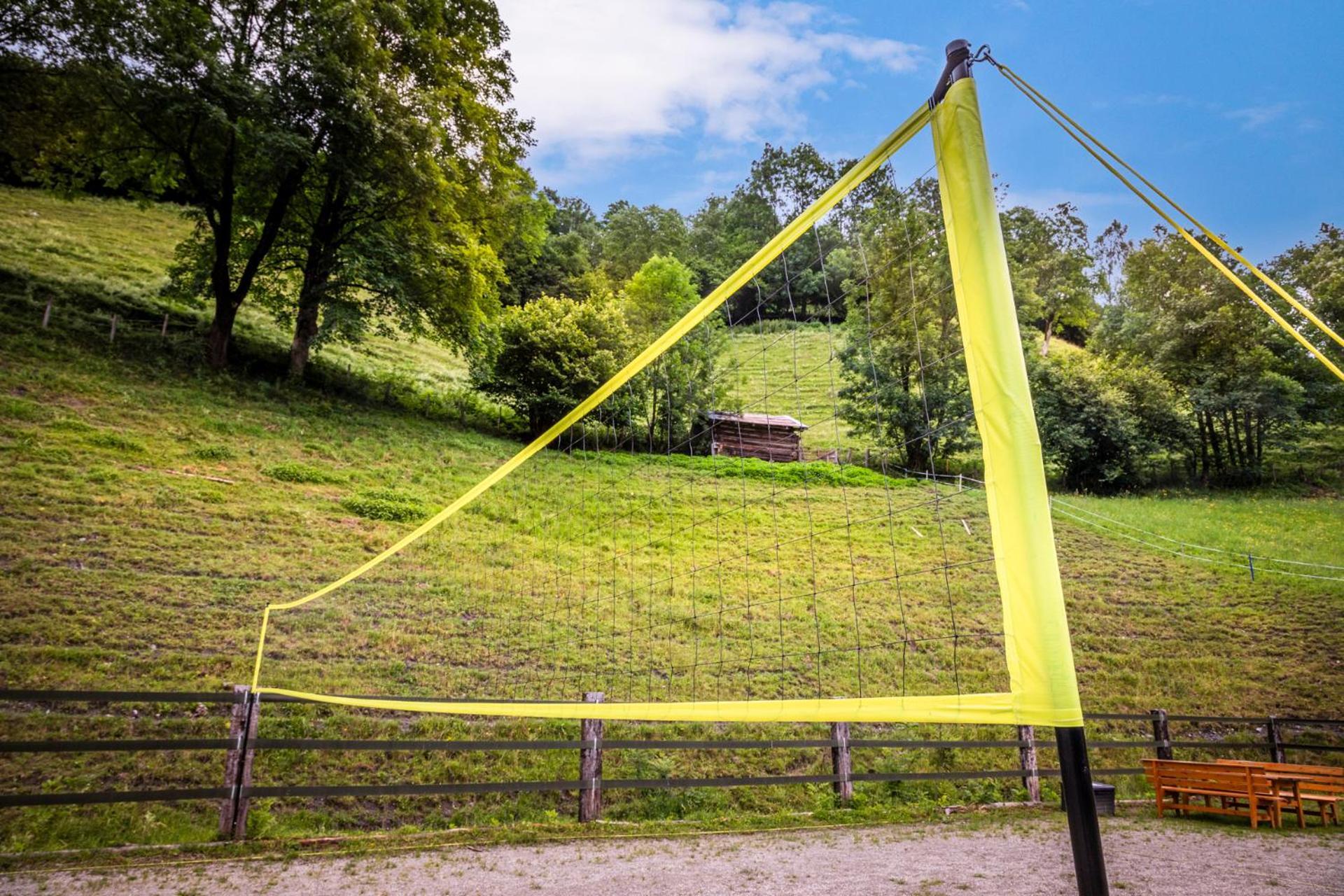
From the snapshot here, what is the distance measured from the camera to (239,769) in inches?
203

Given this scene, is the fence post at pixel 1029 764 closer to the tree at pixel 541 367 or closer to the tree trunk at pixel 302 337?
the tree at pixel 541 367

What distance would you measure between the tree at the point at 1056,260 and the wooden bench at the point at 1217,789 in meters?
35.5

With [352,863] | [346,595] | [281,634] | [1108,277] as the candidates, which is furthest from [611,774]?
[1108,277]

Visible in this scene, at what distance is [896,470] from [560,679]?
16.9 meters

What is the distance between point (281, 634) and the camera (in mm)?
8156

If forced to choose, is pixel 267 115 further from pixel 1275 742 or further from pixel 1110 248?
pixel 1110 248

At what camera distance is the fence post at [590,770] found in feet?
18.6

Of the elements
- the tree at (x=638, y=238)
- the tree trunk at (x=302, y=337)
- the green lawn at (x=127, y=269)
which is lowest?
the tree trunk at (x=302, y=337)

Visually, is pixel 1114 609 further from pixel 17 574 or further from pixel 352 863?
pixel 17 574

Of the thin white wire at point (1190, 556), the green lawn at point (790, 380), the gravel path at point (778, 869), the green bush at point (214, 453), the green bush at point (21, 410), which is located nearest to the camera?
the gravel path at point (778, 869)

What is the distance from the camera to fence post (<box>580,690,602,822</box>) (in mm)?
5672

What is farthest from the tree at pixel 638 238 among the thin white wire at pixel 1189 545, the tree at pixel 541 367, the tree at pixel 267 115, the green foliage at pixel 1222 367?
the thin white wire at pixel 1189 545

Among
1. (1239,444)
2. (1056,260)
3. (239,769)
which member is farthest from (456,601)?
(1056,260)

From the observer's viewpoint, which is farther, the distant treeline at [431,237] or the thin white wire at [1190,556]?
the distant treeline at [431,237]
